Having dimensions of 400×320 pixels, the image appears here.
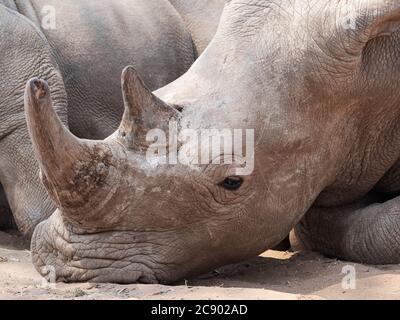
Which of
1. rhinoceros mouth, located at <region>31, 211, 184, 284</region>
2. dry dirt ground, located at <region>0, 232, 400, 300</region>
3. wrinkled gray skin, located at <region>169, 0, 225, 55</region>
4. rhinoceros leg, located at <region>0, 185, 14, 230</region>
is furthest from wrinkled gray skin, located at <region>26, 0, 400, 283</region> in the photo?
wrinkled gray skin, located at <region>169, 0, 225, 55</region>

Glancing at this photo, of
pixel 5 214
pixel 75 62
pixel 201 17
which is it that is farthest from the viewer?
pixel 201 17

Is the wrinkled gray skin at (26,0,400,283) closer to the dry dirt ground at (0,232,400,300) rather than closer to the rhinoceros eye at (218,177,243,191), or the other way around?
the rhinoceros eye at (218,177,243,191)

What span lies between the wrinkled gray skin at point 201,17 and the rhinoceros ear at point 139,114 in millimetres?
2579

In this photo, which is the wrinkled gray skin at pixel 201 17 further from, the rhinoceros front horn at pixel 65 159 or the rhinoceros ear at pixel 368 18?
the rhinoceros front horn at pixel 65 159

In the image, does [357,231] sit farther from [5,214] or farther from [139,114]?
[5,214]

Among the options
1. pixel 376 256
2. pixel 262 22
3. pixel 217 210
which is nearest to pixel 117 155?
pixel 217 210

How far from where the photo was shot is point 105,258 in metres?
5.65

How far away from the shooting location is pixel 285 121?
5.79m

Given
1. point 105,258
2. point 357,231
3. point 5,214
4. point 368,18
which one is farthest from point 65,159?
point 5,214

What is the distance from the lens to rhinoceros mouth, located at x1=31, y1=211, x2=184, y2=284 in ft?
18.5

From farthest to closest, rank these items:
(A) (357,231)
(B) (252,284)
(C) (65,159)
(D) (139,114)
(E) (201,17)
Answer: (E) (201,17) → (A) (357,231) → (B) (252,284) → (D) (139,114) → (C) (65,159)

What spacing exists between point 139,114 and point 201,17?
2784 millimetres

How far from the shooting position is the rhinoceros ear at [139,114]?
549 centimetres
